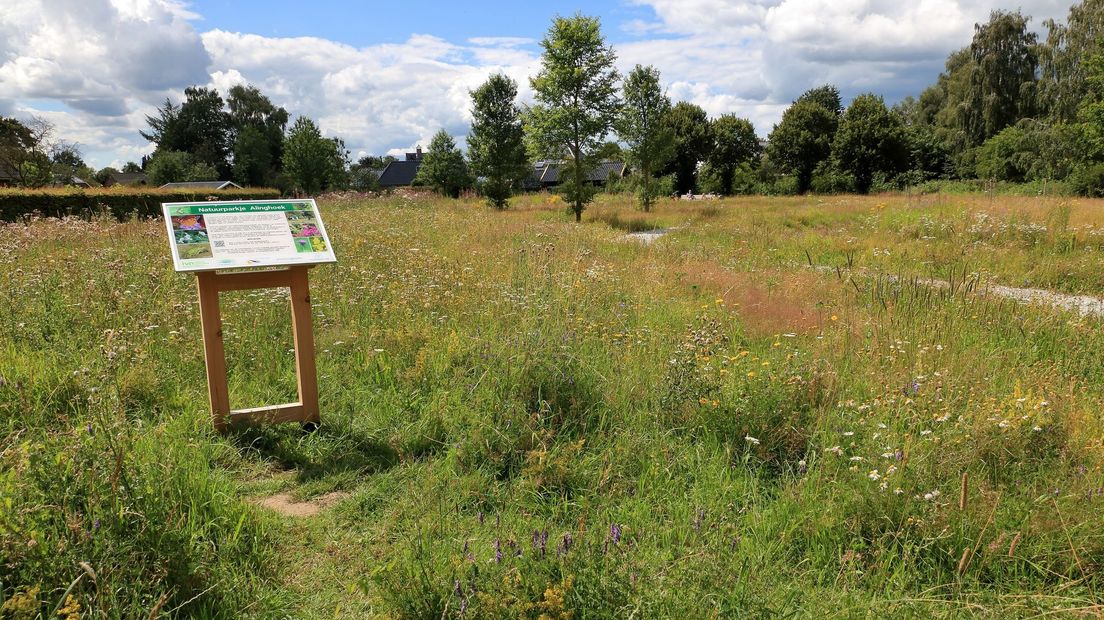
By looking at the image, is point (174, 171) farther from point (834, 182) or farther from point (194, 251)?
point (194, 251)

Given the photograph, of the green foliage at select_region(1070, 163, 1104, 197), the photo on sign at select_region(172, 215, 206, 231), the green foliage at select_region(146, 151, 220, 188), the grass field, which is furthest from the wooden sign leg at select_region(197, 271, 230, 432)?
the green foliage at select_region(146, 151, 220, 188)

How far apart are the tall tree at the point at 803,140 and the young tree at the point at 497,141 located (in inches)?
896

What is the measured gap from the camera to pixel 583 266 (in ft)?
28.1

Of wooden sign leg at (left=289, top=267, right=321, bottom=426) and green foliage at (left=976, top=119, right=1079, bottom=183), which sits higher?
green foliage at (left=976, top=119, right=1079, bottom=183)

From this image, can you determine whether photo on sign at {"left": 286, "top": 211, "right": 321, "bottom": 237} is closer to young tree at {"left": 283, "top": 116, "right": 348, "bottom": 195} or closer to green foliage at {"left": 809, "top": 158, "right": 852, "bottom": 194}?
young tree at {"left": 283, "top": 116, "right": 348, "bottom": 195}

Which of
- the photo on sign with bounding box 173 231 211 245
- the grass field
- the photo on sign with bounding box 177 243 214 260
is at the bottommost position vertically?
the grass field

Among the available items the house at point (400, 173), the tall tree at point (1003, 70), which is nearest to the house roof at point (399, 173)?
the house at point (400, 173)

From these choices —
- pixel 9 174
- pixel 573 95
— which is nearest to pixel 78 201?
pixel 573 95

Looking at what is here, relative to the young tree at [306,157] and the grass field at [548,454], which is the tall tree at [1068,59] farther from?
the young tree at [306,157]

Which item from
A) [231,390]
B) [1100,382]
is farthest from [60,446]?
[1100,382]

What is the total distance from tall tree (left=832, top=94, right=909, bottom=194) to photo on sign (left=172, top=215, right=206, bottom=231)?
4438cm

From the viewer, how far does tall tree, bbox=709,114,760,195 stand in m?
46.6

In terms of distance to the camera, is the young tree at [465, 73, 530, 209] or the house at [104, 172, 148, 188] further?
the house at [104, 172, 148, 188]

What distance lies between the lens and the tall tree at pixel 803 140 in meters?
44.5
